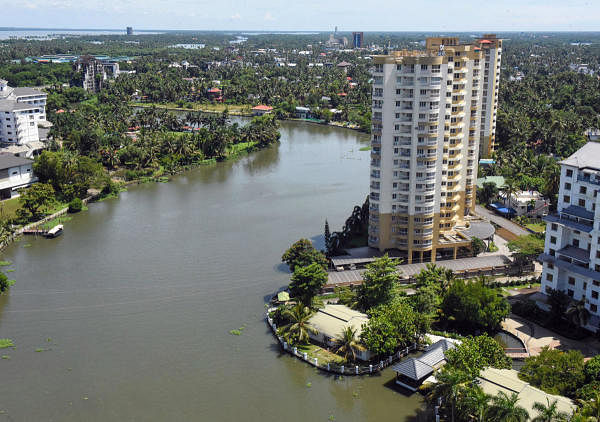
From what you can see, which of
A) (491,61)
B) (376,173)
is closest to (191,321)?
(376,173)

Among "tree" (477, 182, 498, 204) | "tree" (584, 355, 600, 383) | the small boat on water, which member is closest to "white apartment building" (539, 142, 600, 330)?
"tree" (584, 355, 600, 383)

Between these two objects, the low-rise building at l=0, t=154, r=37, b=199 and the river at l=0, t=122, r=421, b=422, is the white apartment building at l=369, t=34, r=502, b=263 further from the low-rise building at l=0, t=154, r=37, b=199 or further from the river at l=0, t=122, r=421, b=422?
the low-rise building at l=0, t=154, r=37, b=199

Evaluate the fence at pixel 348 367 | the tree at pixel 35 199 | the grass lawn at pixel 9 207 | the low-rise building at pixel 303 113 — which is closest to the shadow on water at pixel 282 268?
the fence at pixel 348 367

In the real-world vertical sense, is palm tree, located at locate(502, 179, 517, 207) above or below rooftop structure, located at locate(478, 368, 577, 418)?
above

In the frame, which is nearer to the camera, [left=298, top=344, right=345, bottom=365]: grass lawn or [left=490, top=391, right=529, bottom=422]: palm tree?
[left=490, top=391, right=529, bottom=422]: palm tree

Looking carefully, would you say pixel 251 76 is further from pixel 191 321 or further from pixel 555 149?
pixel 191 321

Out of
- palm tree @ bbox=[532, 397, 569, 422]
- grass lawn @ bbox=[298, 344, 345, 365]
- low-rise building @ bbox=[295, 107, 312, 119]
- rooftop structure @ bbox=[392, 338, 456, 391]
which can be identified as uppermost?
low-rise building @ bbox=[295, 107, 312, 119]

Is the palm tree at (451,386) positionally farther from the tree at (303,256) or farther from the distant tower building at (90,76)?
the distant tower building at (90,76)
